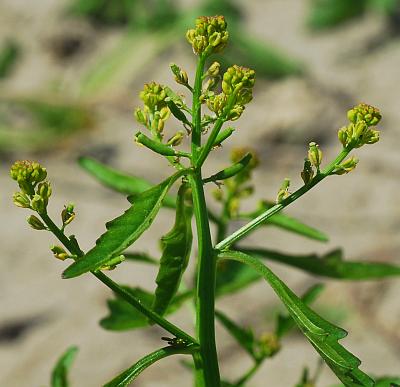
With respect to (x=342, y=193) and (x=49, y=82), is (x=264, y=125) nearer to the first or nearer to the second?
(x=342, y=193)

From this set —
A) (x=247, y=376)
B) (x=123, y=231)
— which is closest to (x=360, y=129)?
(x=123, y=231)

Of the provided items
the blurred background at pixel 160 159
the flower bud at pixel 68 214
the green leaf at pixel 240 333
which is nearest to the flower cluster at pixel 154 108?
the flower bud at pixel 68 214

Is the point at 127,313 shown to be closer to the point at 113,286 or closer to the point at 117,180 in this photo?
the point at 117,180

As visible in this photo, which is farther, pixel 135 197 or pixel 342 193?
pixel 342 193

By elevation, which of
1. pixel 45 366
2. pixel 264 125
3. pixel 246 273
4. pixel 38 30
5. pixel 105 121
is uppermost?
pixel 38 30

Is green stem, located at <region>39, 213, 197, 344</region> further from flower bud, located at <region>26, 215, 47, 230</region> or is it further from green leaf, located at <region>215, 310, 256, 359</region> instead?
green leaf, located at <region>215, 310, 256, 359</region>

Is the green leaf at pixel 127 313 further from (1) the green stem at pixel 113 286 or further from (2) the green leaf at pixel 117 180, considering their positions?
(1) the green stem at pixel 113 286

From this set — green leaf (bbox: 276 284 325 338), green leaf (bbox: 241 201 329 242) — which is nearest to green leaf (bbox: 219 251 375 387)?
green leaf (bbox: 241 201 329 242)

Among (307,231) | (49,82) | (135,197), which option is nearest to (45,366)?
(307,231)
